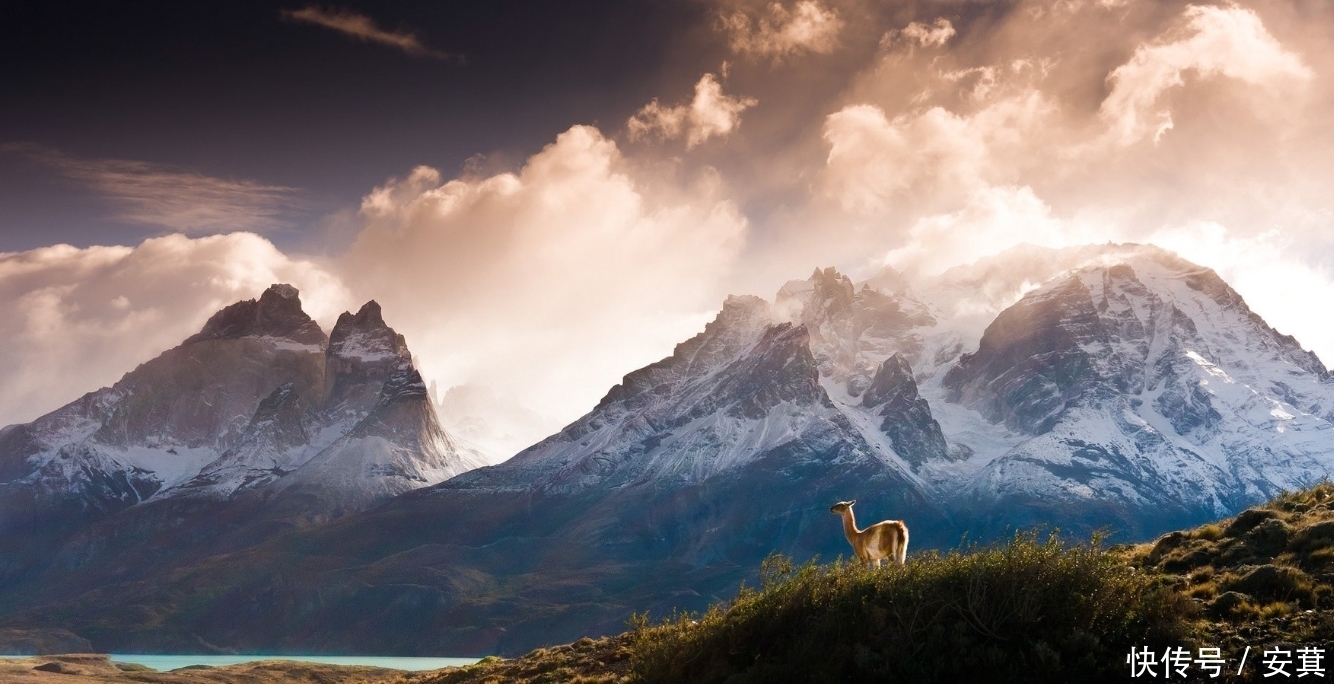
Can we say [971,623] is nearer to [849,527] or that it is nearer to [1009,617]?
[1009,617]

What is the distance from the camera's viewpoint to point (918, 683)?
107 ft

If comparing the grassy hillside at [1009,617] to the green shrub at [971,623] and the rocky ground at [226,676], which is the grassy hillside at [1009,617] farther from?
the rocky ground at [226,676]

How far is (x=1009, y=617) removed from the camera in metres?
33.4

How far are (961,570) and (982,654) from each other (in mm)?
3293

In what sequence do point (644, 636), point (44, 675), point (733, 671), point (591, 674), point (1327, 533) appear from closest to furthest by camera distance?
point (733, 671) < point (1327, 533) < point (644, 636) < point (591, 674) < point (44, 675)

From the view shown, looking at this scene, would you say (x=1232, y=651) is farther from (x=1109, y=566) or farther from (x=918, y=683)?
(x=918, y=683)

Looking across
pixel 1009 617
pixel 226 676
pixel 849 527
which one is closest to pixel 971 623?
pixel 1009 617

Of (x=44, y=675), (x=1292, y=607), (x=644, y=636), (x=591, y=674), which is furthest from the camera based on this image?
(x=44, y=675)

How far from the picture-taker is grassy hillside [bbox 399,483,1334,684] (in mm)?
32219

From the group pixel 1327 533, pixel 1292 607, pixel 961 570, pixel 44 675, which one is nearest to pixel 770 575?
pixel 961 570

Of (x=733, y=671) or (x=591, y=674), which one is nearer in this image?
(x=733, y=671)

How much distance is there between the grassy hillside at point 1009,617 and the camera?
1268 inches

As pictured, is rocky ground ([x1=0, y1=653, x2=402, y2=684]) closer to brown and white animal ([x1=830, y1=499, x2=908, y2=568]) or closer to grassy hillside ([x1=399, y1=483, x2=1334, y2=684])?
brown and white animal ([x1=830, y1=499, x2=908, y2=568])

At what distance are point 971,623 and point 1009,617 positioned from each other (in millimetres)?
1130
